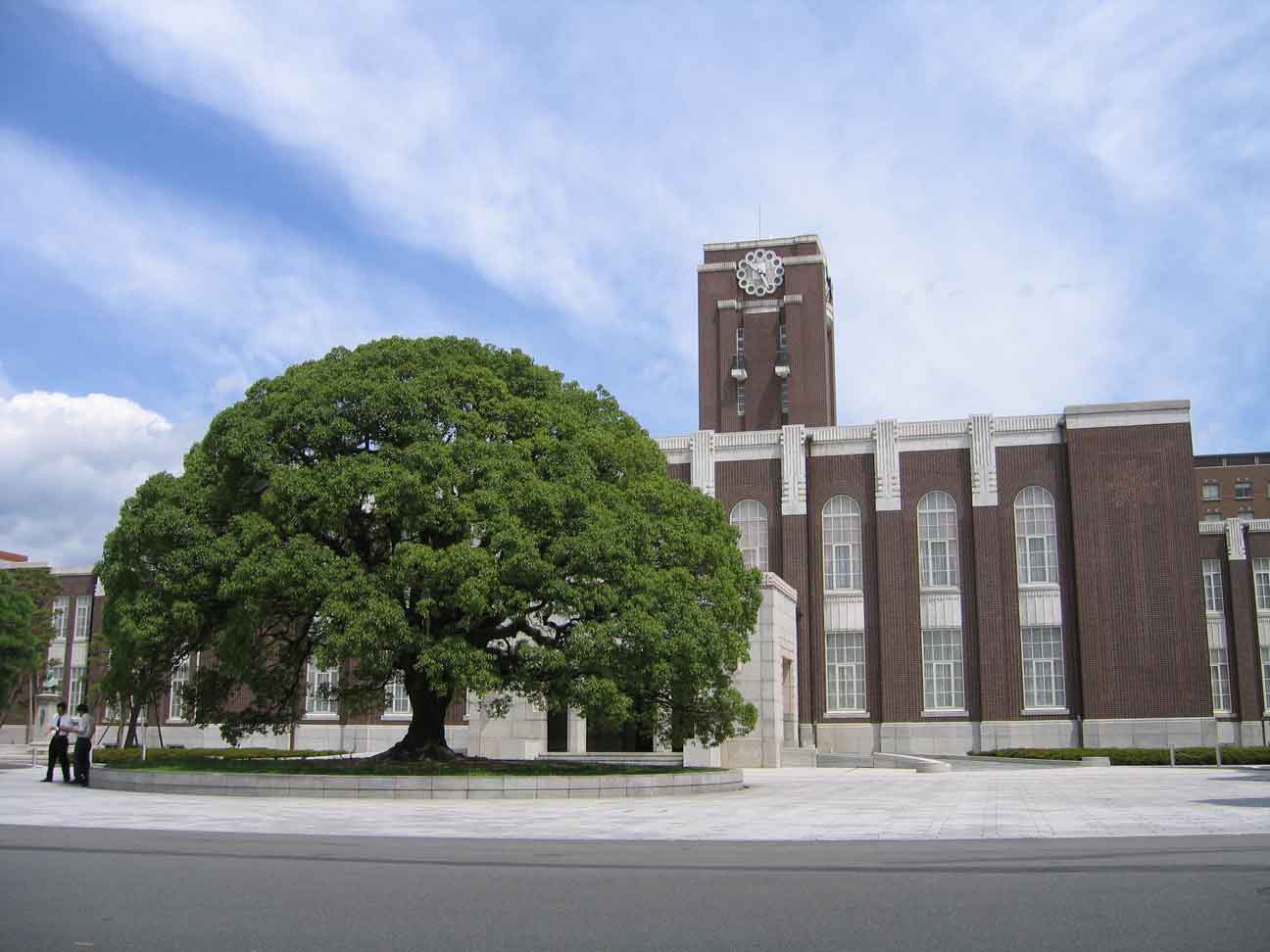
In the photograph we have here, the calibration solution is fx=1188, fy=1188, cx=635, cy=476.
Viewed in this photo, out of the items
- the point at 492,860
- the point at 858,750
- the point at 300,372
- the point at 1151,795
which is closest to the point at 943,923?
the point at 492,860

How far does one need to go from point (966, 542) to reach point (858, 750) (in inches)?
318

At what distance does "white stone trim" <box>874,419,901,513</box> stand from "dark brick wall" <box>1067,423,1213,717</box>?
583 centimetres

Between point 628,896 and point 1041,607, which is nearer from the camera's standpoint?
point 628,896

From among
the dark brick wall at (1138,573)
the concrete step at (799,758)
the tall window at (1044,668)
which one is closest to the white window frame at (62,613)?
the concrete step at (799,758)

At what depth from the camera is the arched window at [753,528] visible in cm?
4344

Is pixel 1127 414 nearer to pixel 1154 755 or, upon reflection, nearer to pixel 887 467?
pixel 887 467

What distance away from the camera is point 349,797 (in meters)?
18.4

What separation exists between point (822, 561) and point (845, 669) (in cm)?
387

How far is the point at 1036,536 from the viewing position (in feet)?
134

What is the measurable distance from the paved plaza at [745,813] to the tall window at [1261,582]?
1217 inches

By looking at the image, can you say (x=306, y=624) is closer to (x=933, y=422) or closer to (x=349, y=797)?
(x=349, y=797)

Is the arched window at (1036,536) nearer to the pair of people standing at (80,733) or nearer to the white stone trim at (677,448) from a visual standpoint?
the white stone trim at (677,448)

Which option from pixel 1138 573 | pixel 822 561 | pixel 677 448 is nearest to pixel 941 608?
pixel 822 561

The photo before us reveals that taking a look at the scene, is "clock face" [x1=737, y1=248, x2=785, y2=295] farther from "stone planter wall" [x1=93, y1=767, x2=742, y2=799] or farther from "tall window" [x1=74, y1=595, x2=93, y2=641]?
"stone planter wall" [x1=93, y1=767, x2=742, y2=799]
